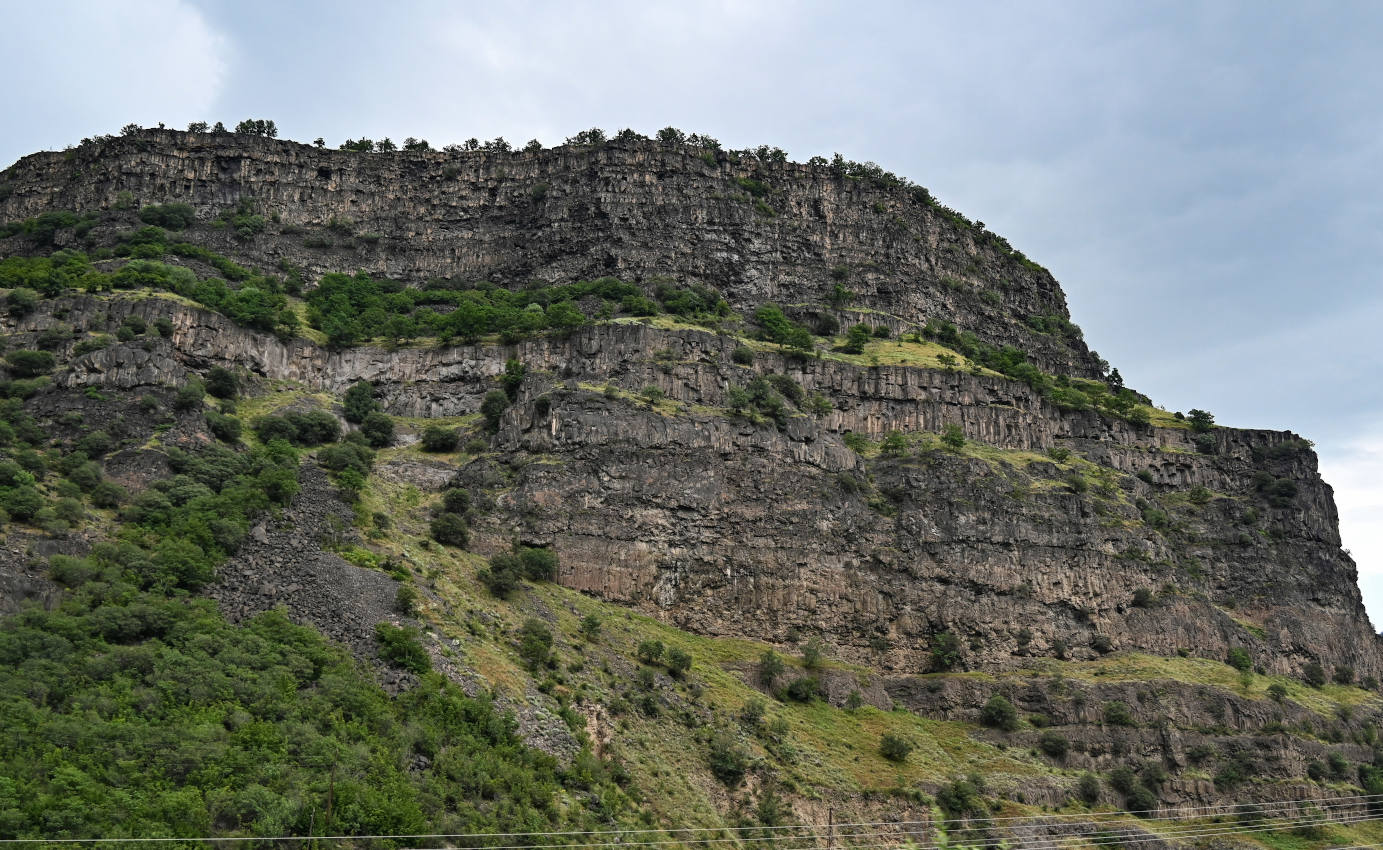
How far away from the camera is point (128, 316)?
251ft

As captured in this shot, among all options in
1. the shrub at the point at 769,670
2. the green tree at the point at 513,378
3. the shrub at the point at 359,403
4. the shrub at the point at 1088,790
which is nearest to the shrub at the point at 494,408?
the green tree at the point at 513,378

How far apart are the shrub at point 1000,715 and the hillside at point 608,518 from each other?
0.52m

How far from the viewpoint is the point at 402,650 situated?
1993 inches

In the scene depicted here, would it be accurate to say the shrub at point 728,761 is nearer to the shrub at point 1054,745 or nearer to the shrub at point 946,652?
the shrub at point 946,652

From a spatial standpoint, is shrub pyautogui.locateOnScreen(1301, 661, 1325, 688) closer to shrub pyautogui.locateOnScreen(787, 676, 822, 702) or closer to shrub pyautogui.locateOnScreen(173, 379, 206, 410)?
shrub pyautogui.locateOnScreen(787, 676, 822, 702)

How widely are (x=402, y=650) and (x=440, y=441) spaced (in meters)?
30.6

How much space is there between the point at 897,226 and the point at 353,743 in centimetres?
8399

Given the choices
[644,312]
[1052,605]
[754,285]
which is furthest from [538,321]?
[1052,605]

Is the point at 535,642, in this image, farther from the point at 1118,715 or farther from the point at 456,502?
the point at 1118,715

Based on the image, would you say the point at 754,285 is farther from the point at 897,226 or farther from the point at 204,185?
the point at 204,185

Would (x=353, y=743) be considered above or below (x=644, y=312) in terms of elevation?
below

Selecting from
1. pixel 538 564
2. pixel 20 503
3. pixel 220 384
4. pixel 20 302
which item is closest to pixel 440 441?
pixel 220 384

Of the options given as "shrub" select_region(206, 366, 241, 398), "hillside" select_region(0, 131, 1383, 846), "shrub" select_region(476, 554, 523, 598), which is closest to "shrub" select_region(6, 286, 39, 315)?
"hillside" select_region(0, 131, 1383, 846)

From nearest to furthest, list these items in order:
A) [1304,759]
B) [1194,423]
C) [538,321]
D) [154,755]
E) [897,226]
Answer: [154,755]
[1304,759]
[538,321]
[1194,423]
[897,226]
